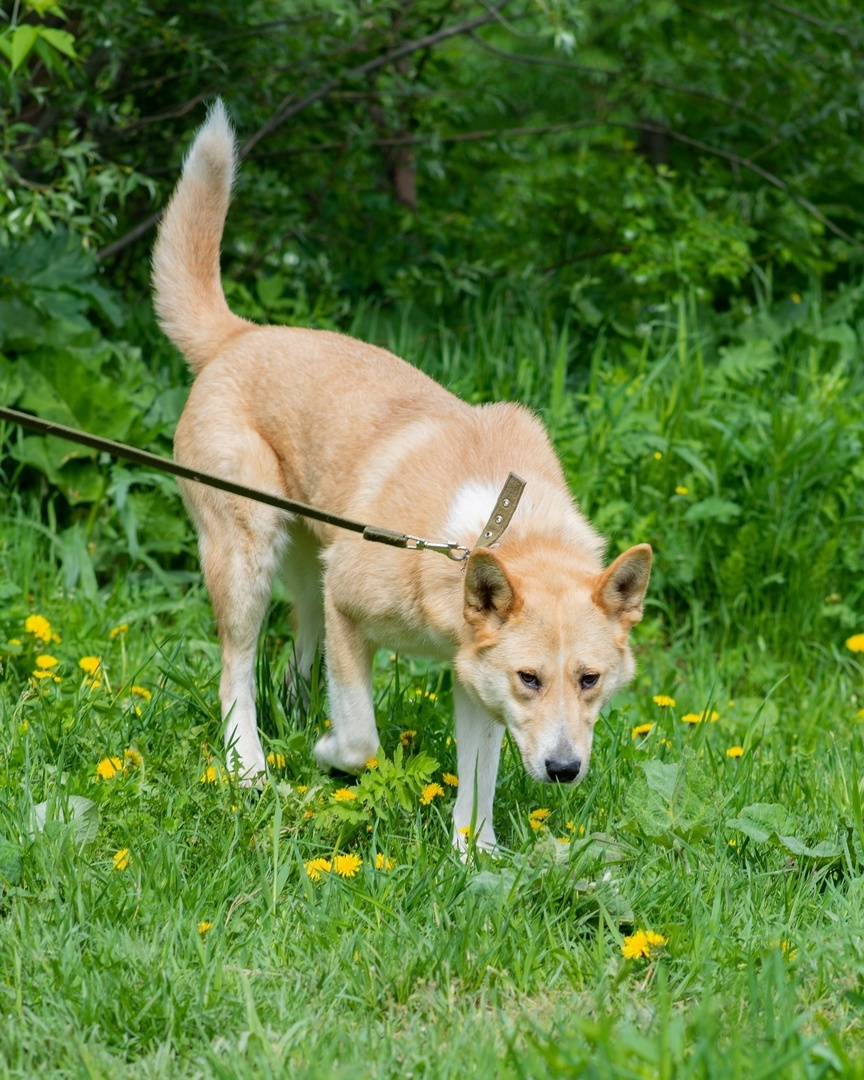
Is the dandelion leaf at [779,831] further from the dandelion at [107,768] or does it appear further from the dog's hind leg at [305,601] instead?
the dog's hind leg at [305,601]

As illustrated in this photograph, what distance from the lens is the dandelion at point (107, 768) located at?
136 inches

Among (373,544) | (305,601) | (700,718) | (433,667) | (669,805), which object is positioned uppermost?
(373,544)

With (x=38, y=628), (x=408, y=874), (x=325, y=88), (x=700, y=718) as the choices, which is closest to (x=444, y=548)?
(x=408, y=874)

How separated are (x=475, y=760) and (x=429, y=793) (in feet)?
0.54

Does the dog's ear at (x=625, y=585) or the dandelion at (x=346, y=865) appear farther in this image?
the dog's ear at (x=625, y=585)

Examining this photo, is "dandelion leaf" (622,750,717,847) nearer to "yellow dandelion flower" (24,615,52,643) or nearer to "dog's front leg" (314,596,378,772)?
"dog's front leg" (314,596,378,772)

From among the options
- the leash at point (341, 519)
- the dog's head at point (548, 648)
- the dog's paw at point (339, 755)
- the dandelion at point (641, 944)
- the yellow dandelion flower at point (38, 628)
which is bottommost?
the yellow dandelion flower at point (38, 628)

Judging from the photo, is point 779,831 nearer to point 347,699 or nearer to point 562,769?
point 562,769

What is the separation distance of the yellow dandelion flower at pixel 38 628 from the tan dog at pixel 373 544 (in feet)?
1.91

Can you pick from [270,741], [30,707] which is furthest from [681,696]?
[30,707]

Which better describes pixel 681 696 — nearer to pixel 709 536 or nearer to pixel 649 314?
pixel 709 536

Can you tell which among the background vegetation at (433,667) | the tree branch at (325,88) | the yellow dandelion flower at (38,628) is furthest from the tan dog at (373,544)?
the tree branch at (325,88)

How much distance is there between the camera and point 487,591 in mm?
3342

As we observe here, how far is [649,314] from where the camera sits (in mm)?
7309
